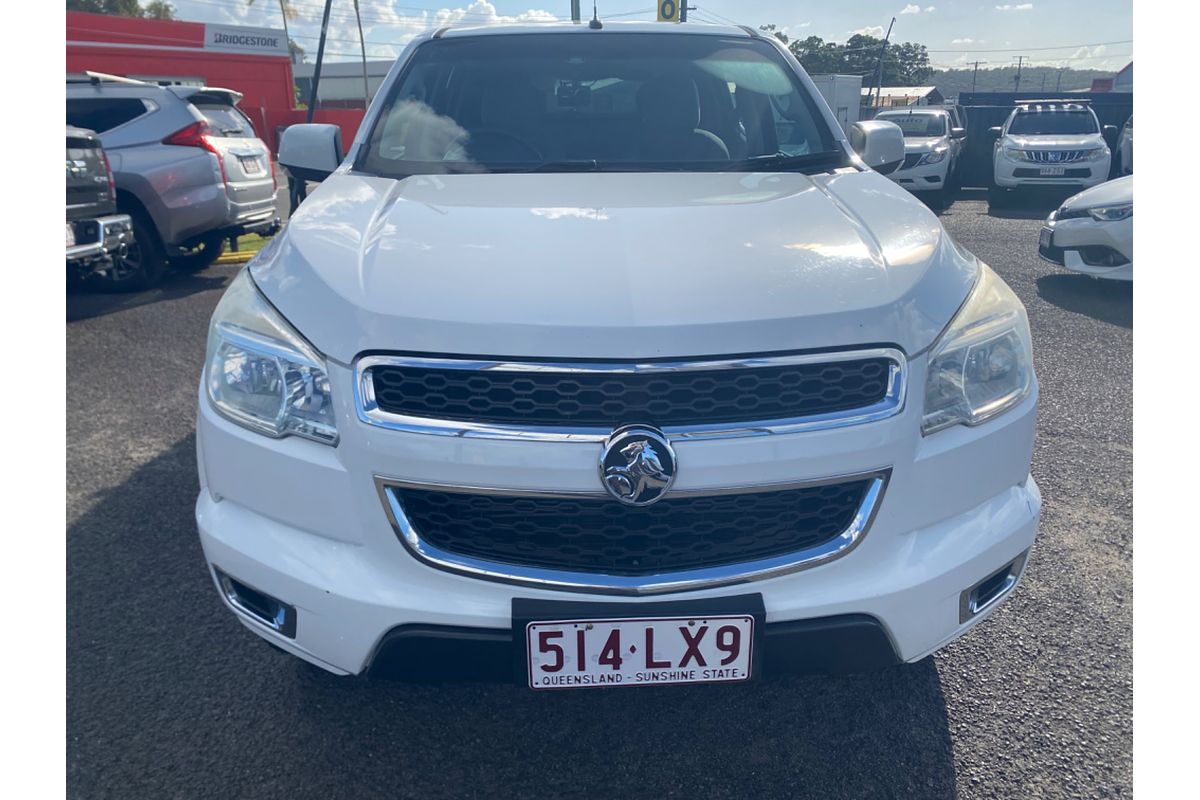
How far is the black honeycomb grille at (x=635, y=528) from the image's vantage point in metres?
1.71

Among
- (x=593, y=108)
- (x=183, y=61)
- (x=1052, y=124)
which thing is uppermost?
(x=183, y=61)

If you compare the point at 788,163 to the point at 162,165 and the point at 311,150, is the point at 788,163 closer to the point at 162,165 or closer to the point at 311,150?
the point at 311,150

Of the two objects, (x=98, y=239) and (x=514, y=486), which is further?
(x=98, y=239)

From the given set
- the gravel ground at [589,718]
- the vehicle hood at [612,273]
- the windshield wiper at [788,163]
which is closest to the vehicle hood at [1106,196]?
the gravel ground at [589,718]

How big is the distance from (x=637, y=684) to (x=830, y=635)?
1.32 ft

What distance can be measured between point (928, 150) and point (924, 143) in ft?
0.87

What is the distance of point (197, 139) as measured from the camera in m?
7.41

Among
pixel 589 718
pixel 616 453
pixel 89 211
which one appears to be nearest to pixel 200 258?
pixel 89 211

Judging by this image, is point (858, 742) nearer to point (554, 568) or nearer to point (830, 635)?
point (830, 635)

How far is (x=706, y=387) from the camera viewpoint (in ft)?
5.45

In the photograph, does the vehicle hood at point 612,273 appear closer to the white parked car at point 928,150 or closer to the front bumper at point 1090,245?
the front bumper at point 1090,245

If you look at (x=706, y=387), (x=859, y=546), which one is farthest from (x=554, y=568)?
(x=859, y=546)

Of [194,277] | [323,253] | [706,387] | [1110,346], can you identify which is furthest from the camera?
[194,277]

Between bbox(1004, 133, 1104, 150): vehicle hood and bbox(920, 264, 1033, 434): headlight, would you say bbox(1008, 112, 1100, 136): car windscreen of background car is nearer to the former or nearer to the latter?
bbox(1004, 133, 1104, 150): vehicle hood
